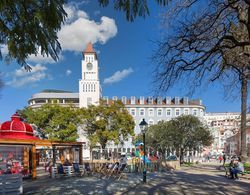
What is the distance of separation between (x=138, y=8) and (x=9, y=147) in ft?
56.3

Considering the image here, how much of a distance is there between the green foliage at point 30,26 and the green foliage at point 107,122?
4080 cm

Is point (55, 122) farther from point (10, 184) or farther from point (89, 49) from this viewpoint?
point (89, 49)

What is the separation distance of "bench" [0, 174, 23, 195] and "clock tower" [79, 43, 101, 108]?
75.9m

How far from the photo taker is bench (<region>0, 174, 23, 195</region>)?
11.4 metres

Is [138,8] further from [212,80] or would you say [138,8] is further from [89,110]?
[89,110]

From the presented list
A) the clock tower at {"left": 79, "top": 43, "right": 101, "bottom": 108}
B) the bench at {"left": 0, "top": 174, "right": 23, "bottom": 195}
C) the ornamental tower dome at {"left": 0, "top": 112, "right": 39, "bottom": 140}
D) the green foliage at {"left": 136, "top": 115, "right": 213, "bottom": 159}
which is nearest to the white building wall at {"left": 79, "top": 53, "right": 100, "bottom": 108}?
the clock tower at {"left": 79, "top": 43, "right": 101, "bottom": 108}

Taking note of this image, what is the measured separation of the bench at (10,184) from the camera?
37.3 ft

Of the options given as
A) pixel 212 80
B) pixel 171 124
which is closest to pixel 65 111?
pixel 171 124

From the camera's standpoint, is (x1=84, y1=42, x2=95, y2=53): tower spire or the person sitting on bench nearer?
the person sitting on bench

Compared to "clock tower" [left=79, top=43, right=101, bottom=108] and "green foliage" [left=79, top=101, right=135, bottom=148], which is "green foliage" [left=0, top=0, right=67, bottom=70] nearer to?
"green foliage" [left=79, top=101, right=135, bottom=148]

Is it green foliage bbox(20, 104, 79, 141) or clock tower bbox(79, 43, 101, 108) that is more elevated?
clock tower bbox(79, 43, 101, 108)

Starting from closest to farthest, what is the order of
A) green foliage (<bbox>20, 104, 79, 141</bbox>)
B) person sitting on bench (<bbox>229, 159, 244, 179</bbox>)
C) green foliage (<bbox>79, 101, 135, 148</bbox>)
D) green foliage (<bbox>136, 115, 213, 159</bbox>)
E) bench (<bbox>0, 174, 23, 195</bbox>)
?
bench (<bbox>0, 174, 23, 195</bbox>), person sitting on bench (<bbox>229, 159, 244, 179</bbox>), green foliage (<bbox>136, 115, 213, 159</bbox>), green foliage (<bbox>20, 104, 79, 141</bbox>), green foliage (<bbox>79, 101, 135, 148</bbox>)

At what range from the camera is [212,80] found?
33.8 ft

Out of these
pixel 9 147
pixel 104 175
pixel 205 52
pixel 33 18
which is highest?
pixel 205 52
